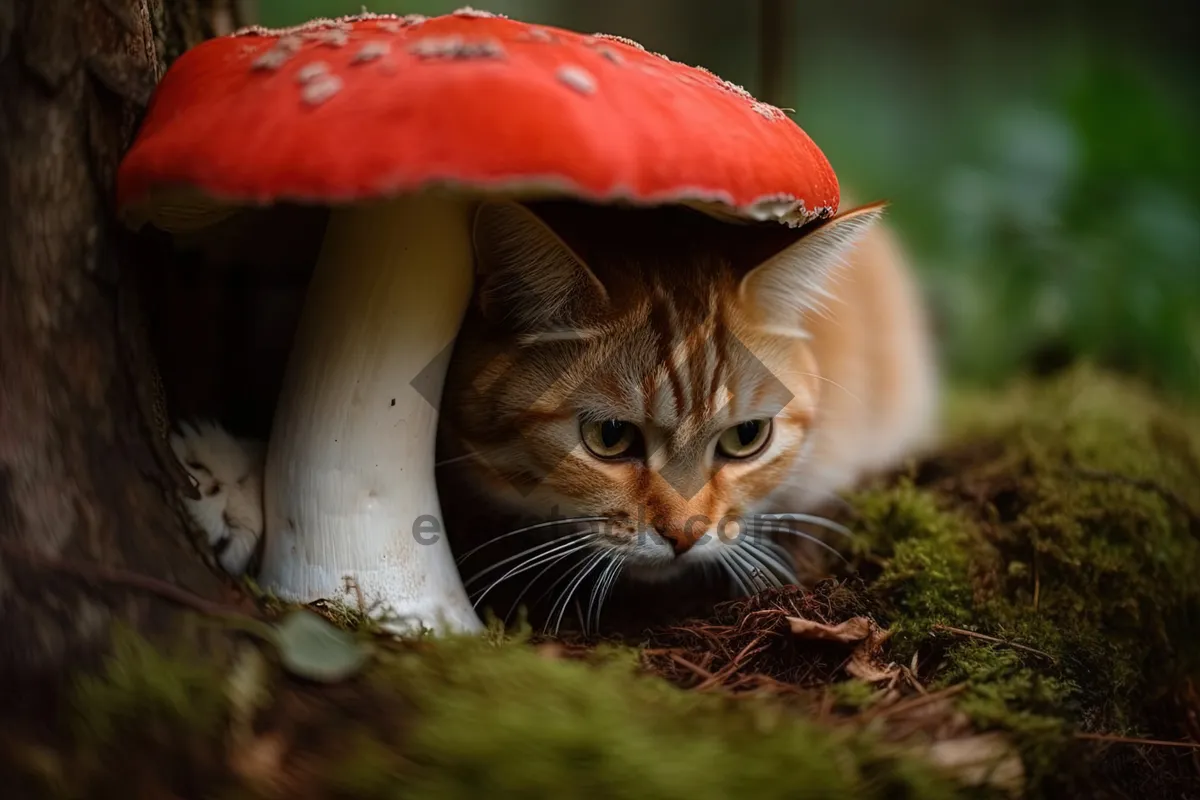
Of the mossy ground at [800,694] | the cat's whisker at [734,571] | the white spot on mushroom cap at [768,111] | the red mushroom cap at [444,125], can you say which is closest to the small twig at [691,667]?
the mossy ground at [800,694]

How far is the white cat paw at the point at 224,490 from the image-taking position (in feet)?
4.40

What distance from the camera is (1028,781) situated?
1.08 metres

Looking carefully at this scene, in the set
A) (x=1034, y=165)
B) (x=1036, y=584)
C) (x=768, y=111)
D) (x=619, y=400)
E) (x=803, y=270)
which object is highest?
(x=768, y=111)

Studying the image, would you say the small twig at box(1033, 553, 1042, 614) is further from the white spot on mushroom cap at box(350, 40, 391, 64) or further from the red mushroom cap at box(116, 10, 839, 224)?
the white spot on mushroom cap at box(350, 40, 391, 64)

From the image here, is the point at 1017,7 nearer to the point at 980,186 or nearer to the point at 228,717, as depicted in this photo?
the point at 980,186

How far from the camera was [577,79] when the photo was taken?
3.45 ft

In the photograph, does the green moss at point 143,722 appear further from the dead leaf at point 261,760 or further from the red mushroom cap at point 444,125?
the red mushroom cap at point 444,125

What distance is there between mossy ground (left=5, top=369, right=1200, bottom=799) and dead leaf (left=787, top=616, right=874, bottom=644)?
18 mm

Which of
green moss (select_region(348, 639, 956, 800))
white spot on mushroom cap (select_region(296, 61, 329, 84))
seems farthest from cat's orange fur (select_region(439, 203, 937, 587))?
green moss (select_region(348, 639, 956, 800))

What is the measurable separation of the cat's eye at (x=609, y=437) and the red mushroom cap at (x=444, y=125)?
1.56ft

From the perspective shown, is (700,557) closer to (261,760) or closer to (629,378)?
(629,378)

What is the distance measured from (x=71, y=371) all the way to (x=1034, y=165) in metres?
3.97

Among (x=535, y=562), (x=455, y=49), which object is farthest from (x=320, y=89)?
(x=535, y=562)

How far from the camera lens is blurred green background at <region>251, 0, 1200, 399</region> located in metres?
3.60
